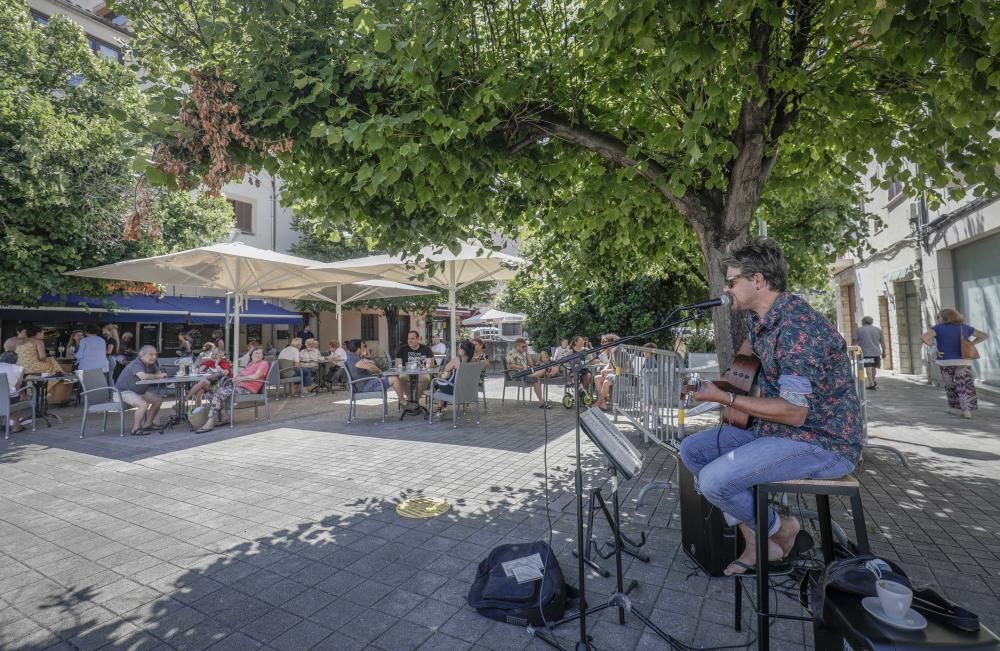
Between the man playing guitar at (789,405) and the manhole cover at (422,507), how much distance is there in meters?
2.44

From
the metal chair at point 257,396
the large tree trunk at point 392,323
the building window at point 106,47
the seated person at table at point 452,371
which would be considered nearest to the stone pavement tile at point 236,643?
the seated person at table at point 452,371

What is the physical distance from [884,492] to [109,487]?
757cm

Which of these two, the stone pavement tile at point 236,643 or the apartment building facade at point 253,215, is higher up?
the apartment building facade at point 253,215

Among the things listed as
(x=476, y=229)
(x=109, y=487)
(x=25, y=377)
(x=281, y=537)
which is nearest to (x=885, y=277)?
(x=476, y=229)

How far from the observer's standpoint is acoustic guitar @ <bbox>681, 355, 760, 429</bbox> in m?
2.77

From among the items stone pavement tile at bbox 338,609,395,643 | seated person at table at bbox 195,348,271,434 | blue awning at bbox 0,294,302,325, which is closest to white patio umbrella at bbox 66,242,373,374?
seated person at table at bbox 195,348,271,434

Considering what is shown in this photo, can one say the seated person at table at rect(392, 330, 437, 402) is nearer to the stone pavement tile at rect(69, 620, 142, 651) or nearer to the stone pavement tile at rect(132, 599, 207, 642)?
the stone pavement tile at rect(132, 599, 207, 642)

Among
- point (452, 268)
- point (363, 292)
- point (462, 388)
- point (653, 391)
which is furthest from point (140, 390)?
point (653, 391)

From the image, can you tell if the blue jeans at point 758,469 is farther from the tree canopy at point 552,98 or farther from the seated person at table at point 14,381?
the seated person at table at point 14,381

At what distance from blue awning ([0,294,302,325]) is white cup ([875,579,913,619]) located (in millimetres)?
15335

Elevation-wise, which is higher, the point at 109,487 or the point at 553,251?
the point at 553,251

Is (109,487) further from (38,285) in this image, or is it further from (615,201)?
(38,285)

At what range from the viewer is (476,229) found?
5918 millimetres

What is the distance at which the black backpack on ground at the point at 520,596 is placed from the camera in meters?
2.60
